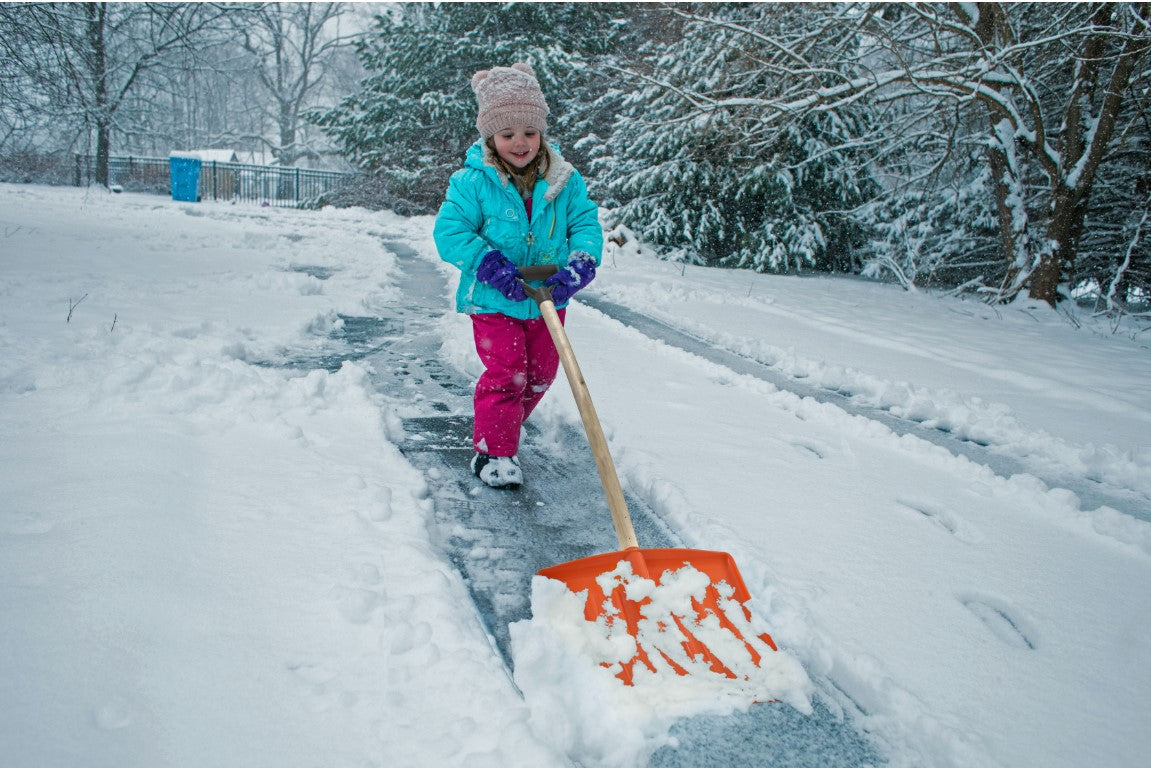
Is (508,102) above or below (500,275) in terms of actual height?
above

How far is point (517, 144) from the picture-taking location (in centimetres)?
252

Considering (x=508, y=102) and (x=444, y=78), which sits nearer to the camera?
(x=508, y=102)

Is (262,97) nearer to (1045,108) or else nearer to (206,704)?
(1045,108)

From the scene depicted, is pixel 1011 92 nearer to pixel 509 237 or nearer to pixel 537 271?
pixel 509 237

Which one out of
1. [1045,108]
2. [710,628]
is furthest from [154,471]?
[1045,108]

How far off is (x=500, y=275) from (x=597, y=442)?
708mm

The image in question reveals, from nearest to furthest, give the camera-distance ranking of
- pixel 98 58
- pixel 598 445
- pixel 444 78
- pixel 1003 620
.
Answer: pixel 1003 620
pixel 598 445
pixel 98 58
pixel 444 78

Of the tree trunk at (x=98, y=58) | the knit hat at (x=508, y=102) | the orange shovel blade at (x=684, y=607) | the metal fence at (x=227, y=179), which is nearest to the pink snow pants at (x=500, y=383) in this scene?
the knit hat at (x=508, y=102)

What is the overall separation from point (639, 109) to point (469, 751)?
14072 millimetres

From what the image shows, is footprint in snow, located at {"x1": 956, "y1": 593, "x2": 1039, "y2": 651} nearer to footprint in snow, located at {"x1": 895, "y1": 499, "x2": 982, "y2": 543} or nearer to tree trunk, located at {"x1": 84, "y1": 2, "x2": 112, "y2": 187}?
footprint in snow, located at {"x1": 895, "y1": 499, "x2": 982, "y2": 543}

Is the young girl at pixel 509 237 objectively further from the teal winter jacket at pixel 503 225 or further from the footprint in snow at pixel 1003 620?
the footprint in snow at pixel 1003 620

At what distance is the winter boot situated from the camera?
8.44 feet

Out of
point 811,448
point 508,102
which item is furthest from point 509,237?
point 811,448

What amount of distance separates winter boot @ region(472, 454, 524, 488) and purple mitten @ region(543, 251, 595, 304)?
2.09 feet
